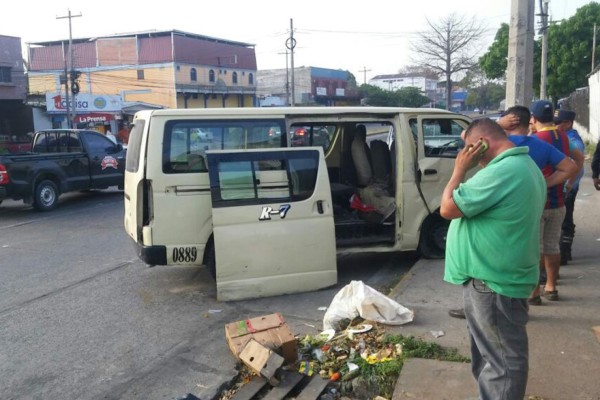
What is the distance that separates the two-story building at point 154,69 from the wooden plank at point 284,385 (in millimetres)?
54548

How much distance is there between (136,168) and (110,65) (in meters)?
62.9

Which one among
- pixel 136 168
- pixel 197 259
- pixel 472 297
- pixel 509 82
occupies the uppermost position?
pixel 509 82

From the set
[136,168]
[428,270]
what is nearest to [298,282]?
[428,270]

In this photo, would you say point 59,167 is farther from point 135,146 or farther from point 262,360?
point 262,360

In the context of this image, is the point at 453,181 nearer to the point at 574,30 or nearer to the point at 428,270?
the point at 428,270

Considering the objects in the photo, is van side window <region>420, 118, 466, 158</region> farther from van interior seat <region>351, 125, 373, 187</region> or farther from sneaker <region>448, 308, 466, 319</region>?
sneaker <region>448, 308, 466, 319</region>

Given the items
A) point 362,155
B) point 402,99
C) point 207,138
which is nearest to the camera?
point 207,138

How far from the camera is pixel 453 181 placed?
2918 mm

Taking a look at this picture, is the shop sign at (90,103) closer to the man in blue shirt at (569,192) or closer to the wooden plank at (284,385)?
the man in blue shirt at (569,192)

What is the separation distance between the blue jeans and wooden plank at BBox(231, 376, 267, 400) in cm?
168

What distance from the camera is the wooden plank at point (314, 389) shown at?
380 centimetres

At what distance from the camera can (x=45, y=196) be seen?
40.1 feet

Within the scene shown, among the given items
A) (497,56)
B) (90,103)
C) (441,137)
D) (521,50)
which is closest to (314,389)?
(441,137)

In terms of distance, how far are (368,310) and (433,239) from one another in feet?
8.37
